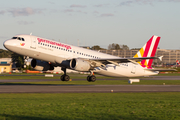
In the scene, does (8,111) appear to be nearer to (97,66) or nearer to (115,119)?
(115,119)

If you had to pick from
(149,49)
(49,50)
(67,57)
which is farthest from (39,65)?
(149,49)

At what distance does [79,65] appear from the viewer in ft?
133

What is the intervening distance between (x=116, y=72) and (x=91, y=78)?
236 inches

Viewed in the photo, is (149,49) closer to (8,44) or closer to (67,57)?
(67,57)

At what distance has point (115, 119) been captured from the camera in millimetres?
14008

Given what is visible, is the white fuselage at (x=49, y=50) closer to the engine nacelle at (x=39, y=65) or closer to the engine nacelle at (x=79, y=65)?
the engine nacelle at (x=79, y=65)

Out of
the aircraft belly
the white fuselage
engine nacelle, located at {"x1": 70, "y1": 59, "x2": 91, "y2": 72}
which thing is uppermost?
the white fuselage

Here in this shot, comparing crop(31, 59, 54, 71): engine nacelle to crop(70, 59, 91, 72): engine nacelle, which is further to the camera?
crop(31, 59, 54, 71): engine nacelle

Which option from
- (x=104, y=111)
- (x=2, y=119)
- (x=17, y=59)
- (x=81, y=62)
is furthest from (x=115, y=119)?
(x=17, y=59)

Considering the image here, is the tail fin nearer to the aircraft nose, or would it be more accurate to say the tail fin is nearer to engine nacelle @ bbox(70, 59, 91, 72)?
engine nacelle @ bbox(70, 59, 91, 72)

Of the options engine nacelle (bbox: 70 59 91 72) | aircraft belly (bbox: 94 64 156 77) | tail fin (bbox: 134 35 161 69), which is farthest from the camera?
tail fin (bbox: 134 35 161 69)

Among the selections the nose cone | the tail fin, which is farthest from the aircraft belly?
the nose cone

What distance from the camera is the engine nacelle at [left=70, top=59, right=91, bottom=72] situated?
40500 millimetres

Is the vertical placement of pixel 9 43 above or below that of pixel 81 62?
above
